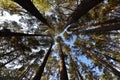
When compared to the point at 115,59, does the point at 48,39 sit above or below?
above

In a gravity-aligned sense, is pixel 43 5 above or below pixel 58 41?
above

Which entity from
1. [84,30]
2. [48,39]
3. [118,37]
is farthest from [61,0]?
[118,37]

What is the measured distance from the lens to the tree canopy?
10.9 m

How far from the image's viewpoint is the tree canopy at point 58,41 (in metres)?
10.9

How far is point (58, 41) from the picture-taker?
592 inches

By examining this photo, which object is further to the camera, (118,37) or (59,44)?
(59,44)

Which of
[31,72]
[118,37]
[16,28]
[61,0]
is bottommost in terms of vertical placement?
[31,72]

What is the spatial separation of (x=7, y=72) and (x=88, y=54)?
5.50m

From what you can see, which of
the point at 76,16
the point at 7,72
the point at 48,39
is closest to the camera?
the point at 76,16

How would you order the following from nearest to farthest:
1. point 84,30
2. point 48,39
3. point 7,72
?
point 7,72 → point 84,30 → point 48,39

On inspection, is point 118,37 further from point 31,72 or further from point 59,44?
point 31,72

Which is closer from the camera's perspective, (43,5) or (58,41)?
(43,5)

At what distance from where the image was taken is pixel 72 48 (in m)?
14.4

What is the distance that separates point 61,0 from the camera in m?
A: 12.3
